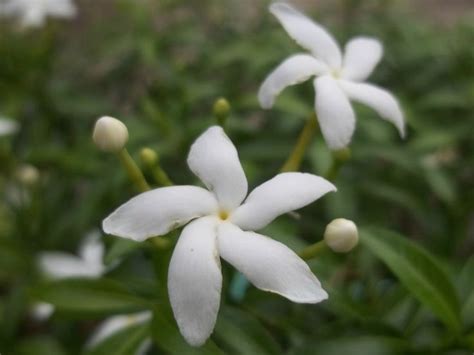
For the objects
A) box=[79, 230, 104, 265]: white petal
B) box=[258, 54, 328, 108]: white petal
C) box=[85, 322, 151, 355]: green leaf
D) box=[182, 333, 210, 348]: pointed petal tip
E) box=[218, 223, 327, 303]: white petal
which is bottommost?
box=[79, 230, 104, 265]: white petal

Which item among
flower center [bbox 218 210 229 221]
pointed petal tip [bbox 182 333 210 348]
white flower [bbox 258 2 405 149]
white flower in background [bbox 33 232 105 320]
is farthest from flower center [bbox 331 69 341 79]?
white flower in background [bbox 33 232 105 320]

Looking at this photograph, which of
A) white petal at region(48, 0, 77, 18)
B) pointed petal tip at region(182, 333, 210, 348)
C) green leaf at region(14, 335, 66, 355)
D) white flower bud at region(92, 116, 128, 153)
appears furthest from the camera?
white petal at region(48, 0, 77, 18)

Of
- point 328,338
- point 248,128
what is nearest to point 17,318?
point 248,128

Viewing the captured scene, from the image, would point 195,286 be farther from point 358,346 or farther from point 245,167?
point 245,167

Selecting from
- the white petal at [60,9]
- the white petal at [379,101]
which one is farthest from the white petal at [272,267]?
the white petal at [60,9]

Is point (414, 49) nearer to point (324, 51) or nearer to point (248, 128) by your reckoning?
point (248, 128)

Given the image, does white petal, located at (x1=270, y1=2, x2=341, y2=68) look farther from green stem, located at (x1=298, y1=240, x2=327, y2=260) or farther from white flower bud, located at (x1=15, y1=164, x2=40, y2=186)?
white flower bud, located at (x1=15, y1=164, x2=40, y2=186)

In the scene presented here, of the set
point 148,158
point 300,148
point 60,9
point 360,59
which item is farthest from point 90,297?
point 60,9
